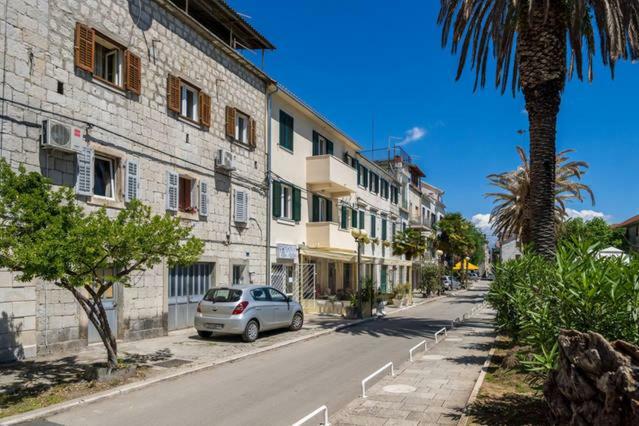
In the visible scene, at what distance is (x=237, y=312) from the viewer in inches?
565

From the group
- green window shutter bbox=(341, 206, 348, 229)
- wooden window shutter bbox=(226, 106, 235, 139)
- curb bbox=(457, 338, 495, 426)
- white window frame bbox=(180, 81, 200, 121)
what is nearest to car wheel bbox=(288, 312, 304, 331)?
curb bbox=(457, 338, 495, 426)

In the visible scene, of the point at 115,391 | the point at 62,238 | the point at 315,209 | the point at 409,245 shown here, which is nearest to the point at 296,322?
the point at 115,391

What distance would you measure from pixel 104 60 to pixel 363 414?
11731 mm

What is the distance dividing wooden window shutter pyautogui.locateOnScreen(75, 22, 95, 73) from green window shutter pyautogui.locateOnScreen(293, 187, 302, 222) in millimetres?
12556

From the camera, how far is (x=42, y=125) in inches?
456

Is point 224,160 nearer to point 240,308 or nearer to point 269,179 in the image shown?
point 269,179

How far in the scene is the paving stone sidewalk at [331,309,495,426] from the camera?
7297mm

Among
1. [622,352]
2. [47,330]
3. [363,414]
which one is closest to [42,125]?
[47,330]

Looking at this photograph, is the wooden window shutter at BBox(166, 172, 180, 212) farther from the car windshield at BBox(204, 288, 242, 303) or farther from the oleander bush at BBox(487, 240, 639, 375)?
the oleander bush at BBox(487, 240, 639, 375)

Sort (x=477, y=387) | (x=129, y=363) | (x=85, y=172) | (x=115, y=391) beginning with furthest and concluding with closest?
(x=85, y=172) < (x=129, y=363) < (x=477, y=387) < (x=115, y=391)

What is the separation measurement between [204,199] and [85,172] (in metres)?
5.17

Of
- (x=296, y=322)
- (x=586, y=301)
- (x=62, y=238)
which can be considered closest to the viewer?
(x=586, y=301)

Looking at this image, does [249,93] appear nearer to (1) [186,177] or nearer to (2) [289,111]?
(2) [289,111]

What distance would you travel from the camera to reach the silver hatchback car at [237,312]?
1433cm
